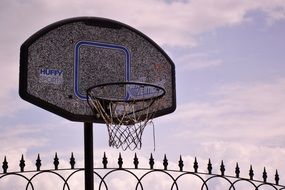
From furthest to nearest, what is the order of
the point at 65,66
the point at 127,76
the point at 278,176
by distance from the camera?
the point at 278,176, the point at 127,76, the point at 65,66

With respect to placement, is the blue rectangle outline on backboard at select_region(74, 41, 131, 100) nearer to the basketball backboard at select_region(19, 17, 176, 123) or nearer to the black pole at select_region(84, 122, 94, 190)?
the basketball backboard at select_region(19, 17, 176, 123)

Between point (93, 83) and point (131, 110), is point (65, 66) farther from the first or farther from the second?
point (131, 110)

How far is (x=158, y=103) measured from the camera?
759cm

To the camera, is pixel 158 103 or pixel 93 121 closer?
pixel 93 121

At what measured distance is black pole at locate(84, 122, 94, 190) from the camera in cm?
724

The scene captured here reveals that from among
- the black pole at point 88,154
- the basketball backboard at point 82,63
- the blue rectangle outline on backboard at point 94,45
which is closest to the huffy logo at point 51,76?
the basketball backboard at point 82,63

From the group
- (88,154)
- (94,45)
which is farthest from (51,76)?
(88,154)

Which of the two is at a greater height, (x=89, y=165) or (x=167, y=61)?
(x=167, y=61)

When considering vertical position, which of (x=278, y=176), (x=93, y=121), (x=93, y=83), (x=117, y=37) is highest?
(x=117, y=37)

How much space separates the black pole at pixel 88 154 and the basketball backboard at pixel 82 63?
31 centimetres

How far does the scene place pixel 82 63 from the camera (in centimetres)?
704

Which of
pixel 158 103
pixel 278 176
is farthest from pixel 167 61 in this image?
pixel 278 176

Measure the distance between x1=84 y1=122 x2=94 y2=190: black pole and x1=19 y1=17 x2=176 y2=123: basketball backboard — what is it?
0.31m

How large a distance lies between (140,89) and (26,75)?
5.00 ft
